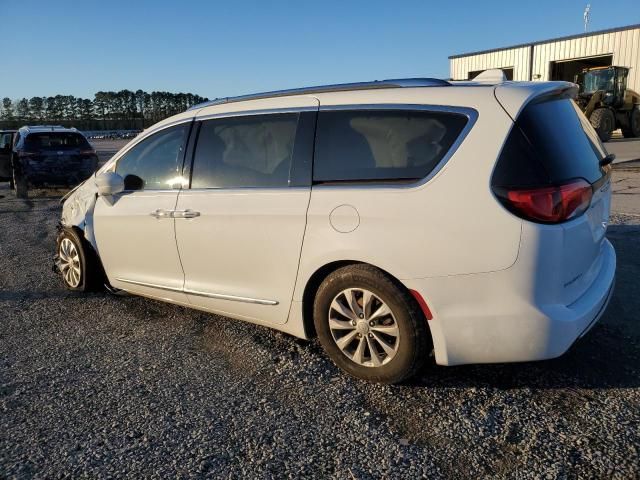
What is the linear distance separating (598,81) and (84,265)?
25358mm

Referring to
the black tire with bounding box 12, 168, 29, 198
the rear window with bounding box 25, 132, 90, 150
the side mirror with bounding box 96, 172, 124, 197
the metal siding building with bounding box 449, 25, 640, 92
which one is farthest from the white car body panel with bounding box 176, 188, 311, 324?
the metal siding building with bounding box 449, 25, 640, 92

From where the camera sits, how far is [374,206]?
9.82 feet

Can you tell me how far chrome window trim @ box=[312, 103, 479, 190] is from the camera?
284 centimetres

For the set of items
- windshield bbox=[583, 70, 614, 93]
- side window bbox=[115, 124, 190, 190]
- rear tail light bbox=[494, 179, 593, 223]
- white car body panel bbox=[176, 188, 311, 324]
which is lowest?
white car body panel bbox=[176, 188, 311, 324]

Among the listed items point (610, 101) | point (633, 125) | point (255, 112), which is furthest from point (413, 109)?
point (633, 125)

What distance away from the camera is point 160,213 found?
13.3 feet

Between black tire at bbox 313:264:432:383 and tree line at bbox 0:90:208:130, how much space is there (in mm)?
85298

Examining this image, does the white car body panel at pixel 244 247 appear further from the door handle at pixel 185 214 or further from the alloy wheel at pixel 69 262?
the alloy wheel at pixel 69 262

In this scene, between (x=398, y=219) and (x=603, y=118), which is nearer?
(x=398, y=219)

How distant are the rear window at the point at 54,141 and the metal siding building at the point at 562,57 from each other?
19.2 m

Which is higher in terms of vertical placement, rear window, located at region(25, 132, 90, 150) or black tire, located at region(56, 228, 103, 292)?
rear window, located at region(25, 132, 90, 150)

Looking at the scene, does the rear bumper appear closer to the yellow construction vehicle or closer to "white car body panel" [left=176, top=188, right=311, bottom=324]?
"white car body panel" [left=176, top=188, right=311, bottom=324]

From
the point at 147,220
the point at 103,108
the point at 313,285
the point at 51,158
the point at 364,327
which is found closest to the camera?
the point at 364,327

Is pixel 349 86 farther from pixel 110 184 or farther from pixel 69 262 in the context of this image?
pixel 69 262
